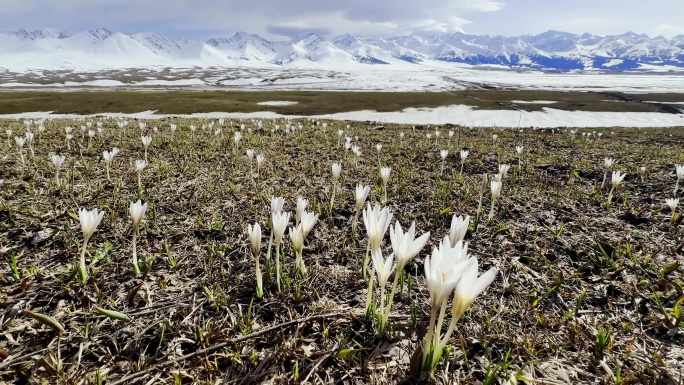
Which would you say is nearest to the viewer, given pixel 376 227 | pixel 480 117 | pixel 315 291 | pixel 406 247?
pixel 406 247

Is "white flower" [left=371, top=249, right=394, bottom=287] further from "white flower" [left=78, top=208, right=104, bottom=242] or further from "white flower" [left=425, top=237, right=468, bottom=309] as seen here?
"white flower" [left=78, top=208, right=104, bottom=242]

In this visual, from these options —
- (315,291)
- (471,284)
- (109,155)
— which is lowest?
(315,291)

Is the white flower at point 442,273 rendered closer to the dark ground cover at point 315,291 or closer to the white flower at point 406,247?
the white flower at point 406,247

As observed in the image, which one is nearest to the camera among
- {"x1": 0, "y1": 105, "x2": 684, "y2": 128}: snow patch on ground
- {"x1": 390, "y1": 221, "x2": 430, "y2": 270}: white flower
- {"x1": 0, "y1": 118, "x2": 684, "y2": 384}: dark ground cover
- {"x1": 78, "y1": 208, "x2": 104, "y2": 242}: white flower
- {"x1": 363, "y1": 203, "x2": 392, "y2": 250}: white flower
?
{"x1": 390, "y1": 221, "x2": 430, "y2": 270}: white flower

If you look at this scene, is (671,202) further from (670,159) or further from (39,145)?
(39,145)

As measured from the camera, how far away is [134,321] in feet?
8.05

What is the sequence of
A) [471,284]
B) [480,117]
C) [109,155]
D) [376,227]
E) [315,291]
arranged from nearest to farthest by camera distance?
1. [471,284]
2. [376,227]
3. [315,291]
4. [109,155]
5. [480,117]

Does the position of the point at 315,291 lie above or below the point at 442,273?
below

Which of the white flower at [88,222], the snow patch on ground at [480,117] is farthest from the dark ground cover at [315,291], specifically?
the snow patch on ground at [480,117]

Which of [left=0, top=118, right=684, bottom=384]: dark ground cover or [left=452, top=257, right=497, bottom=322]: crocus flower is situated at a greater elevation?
[left=452, top=257, right=497, bottom=322]: crocus flower

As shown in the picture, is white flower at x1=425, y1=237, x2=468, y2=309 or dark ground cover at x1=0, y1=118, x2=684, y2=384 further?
dark ground cover at x1=0, y1=118, x2=684, y2=384

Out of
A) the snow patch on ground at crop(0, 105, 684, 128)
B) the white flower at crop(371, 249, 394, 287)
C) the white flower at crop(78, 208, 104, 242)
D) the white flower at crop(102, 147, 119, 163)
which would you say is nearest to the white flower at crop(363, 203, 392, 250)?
the white flower at crop(371, 249, 394, 287)

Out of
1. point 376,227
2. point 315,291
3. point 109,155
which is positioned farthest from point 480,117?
point 376,227

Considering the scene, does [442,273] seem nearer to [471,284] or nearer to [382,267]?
[471,284]
